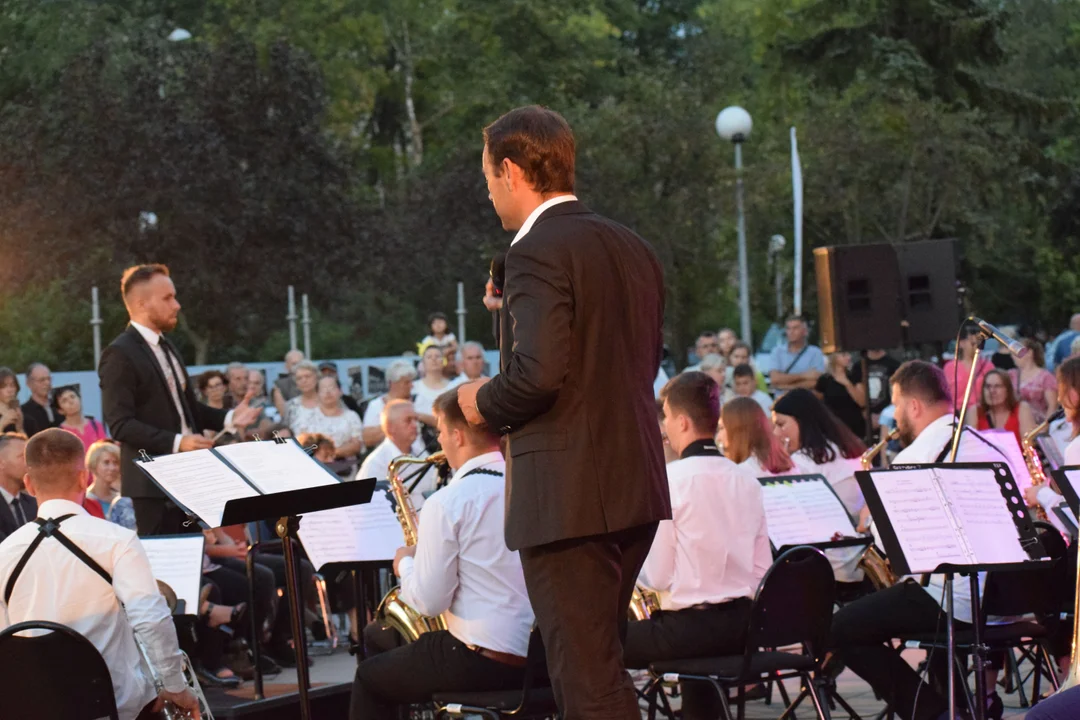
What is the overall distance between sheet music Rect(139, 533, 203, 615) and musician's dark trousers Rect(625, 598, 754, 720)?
2241 millimetres

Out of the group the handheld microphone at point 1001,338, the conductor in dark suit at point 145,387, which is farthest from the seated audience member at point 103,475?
the handheld microphone at point 1001,338

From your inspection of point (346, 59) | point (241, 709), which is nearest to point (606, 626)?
point (241, 709)

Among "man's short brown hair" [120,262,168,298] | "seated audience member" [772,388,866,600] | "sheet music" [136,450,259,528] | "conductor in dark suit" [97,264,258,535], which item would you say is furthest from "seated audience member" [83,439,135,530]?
"sheet music" [136,450,259,528]

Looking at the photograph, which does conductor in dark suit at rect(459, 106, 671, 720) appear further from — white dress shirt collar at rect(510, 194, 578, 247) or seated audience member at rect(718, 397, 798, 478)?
seated audience member at rect(718, 397, 798, 478)

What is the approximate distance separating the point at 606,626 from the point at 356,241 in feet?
79.4

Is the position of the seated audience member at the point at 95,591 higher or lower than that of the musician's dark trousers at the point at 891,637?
higher

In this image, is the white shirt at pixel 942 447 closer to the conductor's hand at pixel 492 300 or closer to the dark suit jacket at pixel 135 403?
the conductor's hand at pixel 492 300

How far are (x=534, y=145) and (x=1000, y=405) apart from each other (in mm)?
8132

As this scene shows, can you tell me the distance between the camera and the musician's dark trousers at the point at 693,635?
6008 millimetres

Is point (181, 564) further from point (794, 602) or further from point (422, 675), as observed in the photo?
point (794, 602)

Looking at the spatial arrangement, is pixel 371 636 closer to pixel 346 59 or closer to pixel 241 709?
pixel 241 709

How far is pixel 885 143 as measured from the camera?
90.5ft

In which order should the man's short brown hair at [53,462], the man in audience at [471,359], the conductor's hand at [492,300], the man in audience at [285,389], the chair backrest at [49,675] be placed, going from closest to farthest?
the conductor's hand at [492,300]
the chair backrest at [49,675]
the man's short brown hair at [53,462]
the man in audience at [471,359]
the man in audience at [285,389]

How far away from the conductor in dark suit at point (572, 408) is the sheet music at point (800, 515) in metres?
3.02
